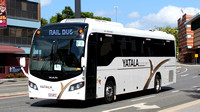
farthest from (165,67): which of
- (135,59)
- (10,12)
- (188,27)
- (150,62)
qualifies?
(188,27)

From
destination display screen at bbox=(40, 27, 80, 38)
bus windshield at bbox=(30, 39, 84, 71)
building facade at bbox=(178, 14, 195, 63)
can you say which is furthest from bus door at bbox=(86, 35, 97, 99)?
building facade at bbox=(178, 14, 195, 63)

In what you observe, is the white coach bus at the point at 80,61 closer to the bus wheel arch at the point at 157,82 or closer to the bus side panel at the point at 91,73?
the bus side panel at the point at 91,73

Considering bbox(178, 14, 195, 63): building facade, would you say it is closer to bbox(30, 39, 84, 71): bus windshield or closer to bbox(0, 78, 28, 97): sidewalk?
bbox(0, 78, 28, 97): sidewalk

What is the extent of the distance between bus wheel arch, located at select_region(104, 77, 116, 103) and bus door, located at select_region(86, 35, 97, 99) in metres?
0.99

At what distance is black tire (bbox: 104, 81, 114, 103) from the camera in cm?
1328

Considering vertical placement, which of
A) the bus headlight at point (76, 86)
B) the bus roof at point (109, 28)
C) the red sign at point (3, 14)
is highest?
the red sign at point (3, 14)

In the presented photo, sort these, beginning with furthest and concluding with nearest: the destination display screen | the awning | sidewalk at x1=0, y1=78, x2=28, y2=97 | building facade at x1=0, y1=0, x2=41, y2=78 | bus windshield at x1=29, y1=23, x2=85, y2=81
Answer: building facade at x1=0, y1=0, x2=41, y2=78 → the awning → sidewalk at x1=0, y1=78, x2=28, y2=97 → the destination display screen → bus windshield at x1=29, y1=23, x2=85, y2=81

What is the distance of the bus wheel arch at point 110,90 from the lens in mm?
13305

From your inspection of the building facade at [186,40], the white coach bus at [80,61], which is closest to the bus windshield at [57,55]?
the white coach bus at [80,61]

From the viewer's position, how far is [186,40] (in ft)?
392

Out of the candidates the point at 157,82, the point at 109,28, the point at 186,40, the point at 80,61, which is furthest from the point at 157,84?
the point at 186,40

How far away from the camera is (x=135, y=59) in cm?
1562

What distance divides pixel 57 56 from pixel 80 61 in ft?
2.83

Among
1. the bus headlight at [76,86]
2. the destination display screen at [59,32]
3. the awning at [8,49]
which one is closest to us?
the bus headlight at [76,86]
